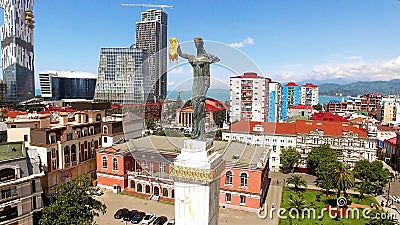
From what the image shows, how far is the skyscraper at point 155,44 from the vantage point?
28.1 ft

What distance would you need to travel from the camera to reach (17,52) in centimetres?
7400

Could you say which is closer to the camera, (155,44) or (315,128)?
(315,128)

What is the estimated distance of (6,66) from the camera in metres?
75.7

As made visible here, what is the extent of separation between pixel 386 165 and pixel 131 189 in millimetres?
31978

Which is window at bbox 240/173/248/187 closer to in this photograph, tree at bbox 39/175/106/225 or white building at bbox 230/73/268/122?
white building at bbox 230/73/268/122

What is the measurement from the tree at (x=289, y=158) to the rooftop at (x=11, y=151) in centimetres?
2383

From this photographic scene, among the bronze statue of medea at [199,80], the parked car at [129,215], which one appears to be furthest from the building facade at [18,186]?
the bronze statue of medea at [199,80]

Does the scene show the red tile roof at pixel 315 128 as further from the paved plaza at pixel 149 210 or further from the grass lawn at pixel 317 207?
the paved plaza at pixel 149 210

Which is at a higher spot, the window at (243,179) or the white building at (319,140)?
the white building at (319,140)

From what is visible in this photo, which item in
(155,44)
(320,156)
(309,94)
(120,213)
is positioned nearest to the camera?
(120,213)

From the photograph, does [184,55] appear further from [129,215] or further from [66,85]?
[66,85]

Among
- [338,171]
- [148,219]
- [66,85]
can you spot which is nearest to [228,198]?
[148,219]

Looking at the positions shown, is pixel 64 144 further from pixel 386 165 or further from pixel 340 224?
pixel 386 165

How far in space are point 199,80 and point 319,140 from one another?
2699 cm
